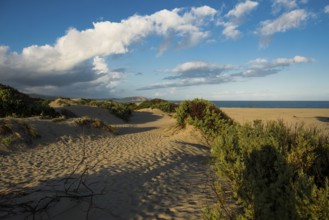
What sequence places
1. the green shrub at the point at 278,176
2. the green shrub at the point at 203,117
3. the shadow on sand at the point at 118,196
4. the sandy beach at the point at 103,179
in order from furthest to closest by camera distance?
the green shrub at the point at 203,117, the sandy beach at the point at 103,179, the shadow on sand at the point at 118,196, the green shrub at the point at 278,176

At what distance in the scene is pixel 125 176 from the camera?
26.7ft

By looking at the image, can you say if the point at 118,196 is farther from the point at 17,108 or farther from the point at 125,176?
the point at 17,108

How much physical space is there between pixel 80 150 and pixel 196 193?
7371 mm

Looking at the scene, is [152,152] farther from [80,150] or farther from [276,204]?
[276,204]

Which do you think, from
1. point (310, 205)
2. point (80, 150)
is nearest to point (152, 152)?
point (80, 150)

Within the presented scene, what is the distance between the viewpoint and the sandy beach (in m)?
5.42

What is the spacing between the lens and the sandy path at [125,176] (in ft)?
18.1

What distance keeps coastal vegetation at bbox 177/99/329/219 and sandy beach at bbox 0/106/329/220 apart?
80 centimetres

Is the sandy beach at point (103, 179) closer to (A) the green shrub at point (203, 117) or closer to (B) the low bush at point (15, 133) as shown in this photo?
(B) the low bush at point (15, 133)

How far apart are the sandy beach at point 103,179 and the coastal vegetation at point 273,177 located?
80 cm

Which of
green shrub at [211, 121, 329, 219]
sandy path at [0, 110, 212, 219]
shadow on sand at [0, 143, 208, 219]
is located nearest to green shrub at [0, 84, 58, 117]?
sandy path at [0, 110, 212, 219]

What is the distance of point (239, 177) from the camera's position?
5477 millimetres

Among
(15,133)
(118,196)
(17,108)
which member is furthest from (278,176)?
(17,108)

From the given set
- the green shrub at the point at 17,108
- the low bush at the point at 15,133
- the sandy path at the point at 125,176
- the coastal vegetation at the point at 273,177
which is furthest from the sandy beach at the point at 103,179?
the green shrub at the point at 17,108
